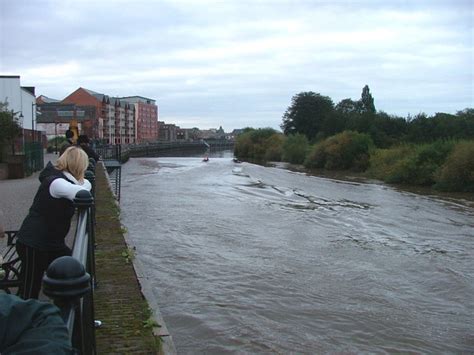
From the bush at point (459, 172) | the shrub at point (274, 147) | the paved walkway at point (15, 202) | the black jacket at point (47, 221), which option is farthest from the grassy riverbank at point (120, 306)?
the shrub at point (274, 147)

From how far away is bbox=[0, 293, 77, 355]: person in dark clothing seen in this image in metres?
1.64

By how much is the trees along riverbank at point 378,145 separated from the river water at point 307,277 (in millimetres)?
11947

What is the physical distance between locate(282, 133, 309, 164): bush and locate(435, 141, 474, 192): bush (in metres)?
31.9

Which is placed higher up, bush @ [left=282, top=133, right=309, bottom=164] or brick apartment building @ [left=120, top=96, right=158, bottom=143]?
brick apartment building @ [left=120, top=96, right=158, bottom=143]

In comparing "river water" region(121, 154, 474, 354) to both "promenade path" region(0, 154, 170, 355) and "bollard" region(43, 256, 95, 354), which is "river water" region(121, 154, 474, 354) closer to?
"promenade path" region(0, 154, 170, 355)

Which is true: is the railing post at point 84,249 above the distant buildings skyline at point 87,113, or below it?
below

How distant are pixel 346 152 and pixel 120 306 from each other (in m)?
46.5

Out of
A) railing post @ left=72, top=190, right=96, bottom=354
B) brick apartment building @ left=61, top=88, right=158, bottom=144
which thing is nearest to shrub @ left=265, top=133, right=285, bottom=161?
brick apartment building @ left=61, top=88, right=158, bottom=144

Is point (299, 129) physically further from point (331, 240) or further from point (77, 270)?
point (77, 270)

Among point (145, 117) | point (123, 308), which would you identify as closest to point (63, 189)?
point (123, 308)

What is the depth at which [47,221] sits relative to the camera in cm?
449

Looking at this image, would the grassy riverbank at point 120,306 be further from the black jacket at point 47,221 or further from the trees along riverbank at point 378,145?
the trees along riverbank at point 378,145

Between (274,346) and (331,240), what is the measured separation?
7790 mm

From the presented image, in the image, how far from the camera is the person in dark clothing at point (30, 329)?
5.38 ft
